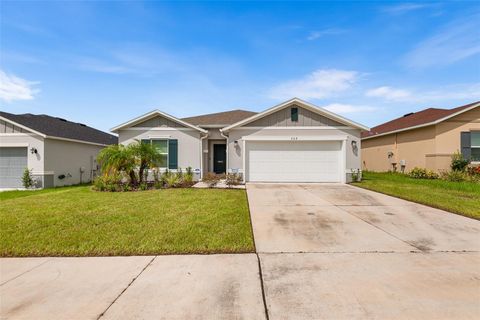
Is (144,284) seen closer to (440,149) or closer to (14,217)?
(14,217)

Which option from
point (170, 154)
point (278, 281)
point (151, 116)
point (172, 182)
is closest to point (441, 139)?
point (172, 182)

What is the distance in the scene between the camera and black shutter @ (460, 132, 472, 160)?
43.7 ft

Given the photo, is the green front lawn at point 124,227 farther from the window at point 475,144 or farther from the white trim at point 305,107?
the window at point 475,144

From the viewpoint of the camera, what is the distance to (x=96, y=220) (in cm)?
536

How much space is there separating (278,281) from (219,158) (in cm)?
1209

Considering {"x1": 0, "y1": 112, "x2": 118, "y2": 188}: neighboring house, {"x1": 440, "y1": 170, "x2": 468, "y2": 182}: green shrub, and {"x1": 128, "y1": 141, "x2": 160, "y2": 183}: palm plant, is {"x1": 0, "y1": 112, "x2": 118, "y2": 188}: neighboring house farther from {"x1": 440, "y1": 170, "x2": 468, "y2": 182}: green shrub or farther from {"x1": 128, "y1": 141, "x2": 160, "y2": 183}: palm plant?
{"x1": 440, "y1": 170, "x2": 468, "y2": 182}: green shrub

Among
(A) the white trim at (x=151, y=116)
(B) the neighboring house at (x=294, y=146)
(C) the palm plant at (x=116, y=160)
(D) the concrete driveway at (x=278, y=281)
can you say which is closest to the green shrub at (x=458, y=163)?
(B) the neighboring house at (x=294, y=146)

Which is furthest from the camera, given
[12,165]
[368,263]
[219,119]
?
[219,119]

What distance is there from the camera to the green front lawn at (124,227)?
152 inches

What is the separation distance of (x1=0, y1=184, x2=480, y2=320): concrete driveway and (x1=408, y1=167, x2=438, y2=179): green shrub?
10707 millimetres

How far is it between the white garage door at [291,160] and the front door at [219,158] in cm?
308

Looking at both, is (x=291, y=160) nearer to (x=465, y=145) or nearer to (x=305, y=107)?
(x=305, y=107)

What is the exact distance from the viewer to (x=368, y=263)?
3385mm

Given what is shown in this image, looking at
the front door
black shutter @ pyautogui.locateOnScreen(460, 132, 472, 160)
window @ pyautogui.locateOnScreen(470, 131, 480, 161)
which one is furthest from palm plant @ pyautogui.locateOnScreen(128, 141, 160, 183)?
window @ pyautogui.locateOnScreen(470, 131, 480, 161)
